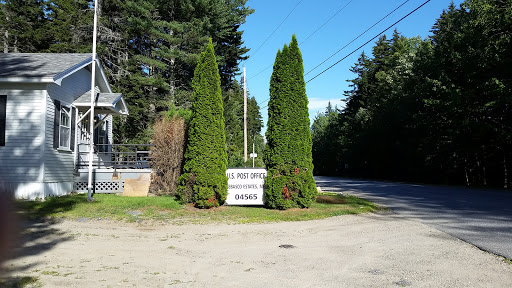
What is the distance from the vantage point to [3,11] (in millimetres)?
34781

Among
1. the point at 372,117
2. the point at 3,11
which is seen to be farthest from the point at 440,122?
the point at 3,11

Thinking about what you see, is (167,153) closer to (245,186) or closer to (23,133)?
(245,186)

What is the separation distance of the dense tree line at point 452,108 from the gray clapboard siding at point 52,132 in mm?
Answer: 23663

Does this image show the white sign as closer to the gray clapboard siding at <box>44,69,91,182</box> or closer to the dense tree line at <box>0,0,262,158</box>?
the gray clapboard siding at <box>44,69,91,182</box>

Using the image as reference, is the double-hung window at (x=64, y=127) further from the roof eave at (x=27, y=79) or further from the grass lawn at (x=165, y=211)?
the grass lawn at (x=165, y=211)

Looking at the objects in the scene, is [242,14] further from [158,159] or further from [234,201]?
[234,201]

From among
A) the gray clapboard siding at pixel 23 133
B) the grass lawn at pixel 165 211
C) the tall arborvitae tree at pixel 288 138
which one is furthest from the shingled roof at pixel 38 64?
the tall arborvitae tree at pixel 288 138

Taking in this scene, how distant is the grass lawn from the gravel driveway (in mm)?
945

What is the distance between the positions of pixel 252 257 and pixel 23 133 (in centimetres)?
1086

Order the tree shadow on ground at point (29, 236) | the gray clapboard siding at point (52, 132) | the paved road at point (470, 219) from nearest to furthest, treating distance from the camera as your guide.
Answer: the tree shadow on ground at point (29, 236) → the paved road at point (470, 219) → the gray clapboard siding at point (52, 132)

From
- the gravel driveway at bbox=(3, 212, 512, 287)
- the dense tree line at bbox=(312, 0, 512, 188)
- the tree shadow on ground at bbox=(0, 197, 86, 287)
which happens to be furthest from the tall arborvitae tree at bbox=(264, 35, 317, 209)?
the dense tree line at bbox=(312, 0, 512, 188)

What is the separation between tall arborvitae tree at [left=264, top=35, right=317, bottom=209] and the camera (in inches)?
472

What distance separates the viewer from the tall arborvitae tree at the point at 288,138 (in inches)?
472

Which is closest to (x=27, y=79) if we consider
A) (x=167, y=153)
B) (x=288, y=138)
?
(x=167, y=153)
